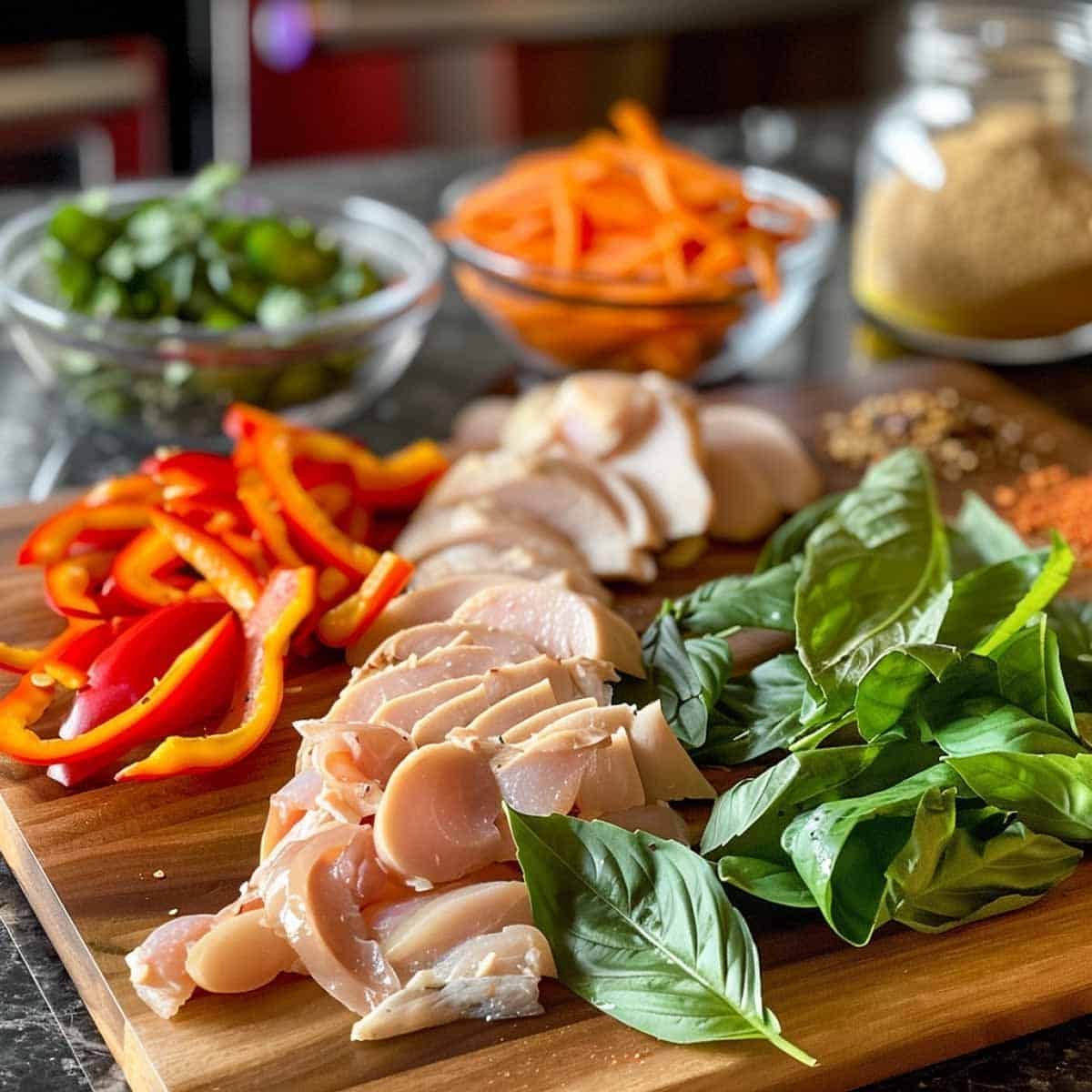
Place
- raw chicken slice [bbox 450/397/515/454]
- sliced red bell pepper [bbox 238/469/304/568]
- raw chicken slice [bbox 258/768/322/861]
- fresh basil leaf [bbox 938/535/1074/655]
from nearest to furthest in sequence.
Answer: raw chicken slice [bbox 258/768/322/861]
fresh basil leaf [bbox 938/535/1074/655]
sliced red bell pepper [bbox 238/469/304/568]
raw chicken slice [bbox 450/397/515/454]

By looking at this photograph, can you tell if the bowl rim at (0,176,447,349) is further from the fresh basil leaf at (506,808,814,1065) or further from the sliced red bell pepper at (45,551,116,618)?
the fresh basil leaf at (506,808,814,1065)

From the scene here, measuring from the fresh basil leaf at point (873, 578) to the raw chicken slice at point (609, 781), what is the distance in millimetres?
262

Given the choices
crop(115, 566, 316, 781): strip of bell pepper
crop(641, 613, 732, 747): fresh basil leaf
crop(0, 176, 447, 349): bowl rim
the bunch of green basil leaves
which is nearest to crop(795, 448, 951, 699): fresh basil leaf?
the bunch of green basil leaves

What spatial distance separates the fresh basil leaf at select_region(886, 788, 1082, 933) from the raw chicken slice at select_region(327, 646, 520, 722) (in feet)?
1.78

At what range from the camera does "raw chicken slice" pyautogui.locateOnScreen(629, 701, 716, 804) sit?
1749mm

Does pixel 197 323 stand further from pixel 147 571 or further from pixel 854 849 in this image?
pixel 854 849

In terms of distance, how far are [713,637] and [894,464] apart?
470mm

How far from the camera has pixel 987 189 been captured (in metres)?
2.96

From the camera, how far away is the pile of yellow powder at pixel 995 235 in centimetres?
294

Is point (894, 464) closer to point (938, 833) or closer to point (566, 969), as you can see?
point (938, 833)

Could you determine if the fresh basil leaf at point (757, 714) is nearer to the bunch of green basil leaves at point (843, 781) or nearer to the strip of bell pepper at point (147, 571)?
the bunch of green basil leaves at point (843, 781)

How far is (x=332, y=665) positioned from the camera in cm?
208

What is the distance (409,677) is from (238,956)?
0.43 meters

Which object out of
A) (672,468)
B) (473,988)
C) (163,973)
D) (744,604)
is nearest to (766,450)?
(672,468)
